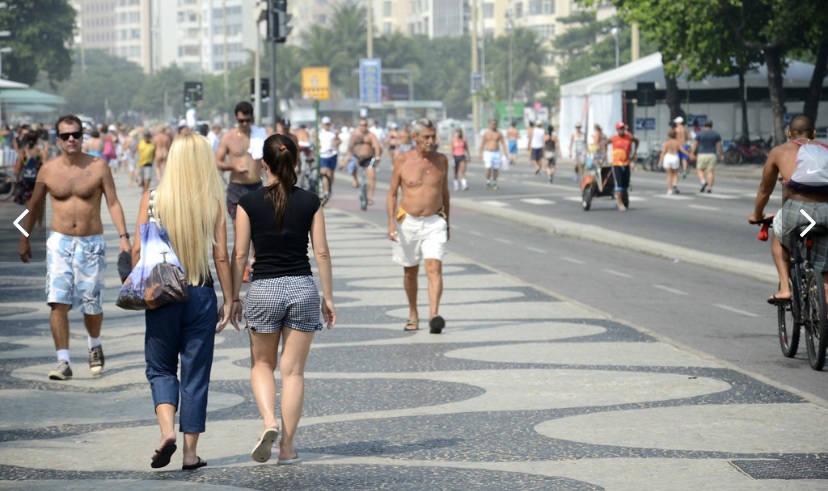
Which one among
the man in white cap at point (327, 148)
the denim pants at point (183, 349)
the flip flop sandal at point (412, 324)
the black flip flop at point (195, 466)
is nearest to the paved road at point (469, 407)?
the black flip flop at point (195, 466)

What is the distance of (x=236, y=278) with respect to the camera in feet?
25.4

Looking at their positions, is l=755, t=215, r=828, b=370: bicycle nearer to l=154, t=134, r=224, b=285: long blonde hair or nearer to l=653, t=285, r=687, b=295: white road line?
l=154, t=134, r=224, b=285: long blonde hair

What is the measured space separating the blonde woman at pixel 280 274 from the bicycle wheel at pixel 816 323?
155 inches

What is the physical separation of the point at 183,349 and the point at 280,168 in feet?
3.29

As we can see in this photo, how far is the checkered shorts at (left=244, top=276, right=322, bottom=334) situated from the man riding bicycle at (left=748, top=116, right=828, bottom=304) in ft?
13.9

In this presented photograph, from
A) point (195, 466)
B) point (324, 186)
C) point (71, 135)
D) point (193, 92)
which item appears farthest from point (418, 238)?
point (193, 92)

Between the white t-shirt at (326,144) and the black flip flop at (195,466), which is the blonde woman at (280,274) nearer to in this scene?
the black flip flop at (195,466)

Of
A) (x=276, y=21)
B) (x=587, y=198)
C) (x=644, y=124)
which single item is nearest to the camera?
(x=276, y=21)

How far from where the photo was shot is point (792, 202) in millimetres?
10797

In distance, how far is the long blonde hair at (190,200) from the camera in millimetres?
7520

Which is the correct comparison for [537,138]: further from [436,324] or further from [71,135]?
[71,135]

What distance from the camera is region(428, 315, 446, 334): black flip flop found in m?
12.3

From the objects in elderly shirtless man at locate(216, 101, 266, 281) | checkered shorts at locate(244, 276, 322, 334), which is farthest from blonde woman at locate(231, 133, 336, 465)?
elderly shirtless man at locate(216, 101, 266, 281)

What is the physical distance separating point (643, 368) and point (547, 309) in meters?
3.64
